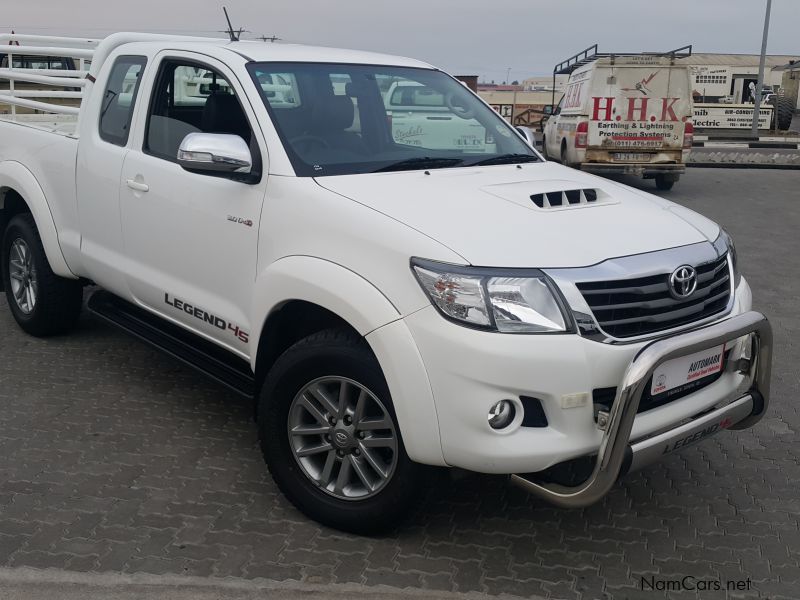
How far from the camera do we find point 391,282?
3.11 m

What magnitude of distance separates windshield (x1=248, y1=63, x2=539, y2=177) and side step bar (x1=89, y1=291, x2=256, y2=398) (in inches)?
43.1

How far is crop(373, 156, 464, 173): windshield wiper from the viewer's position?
390cm

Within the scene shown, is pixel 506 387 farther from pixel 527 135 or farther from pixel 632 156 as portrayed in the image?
pixel 632 156

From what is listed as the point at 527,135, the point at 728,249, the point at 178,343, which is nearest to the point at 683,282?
the point at 728,249

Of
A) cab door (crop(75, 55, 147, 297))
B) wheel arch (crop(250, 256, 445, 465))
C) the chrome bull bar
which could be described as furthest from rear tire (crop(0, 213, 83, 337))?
the chrome bull bar

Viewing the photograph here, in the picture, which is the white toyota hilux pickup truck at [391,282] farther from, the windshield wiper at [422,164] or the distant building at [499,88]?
the distant building at [499,88]

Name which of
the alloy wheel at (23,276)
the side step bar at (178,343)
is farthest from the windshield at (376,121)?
the alloy wheel at (23,276)

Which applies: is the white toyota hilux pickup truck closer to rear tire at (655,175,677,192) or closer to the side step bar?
the side step bar

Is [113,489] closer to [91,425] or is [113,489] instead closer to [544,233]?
[91,425]

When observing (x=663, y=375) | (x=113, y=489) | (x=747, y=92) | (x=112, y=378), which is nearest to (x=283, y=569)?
(x=113, y=489)

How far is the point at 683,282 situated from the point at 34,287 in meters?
4.34

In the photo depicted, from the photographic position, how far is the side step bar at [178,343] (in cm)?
415

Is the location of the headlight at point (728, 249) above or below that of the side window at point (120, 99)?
below

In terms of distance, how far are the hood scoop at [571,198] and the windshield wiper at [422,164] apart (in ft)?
2.03
